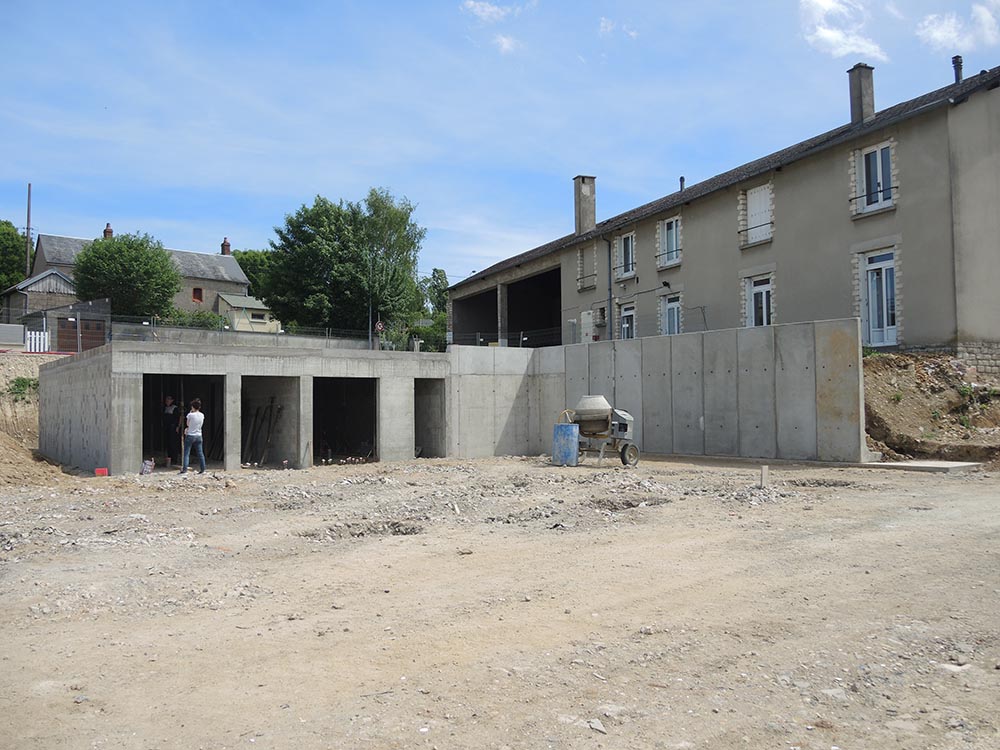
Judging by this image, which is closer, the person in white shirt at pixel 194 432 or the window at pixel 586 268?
the person in white shirt at pixel 194 432

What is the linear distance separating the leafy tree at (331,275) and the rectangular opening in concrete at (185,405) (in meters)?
14.7

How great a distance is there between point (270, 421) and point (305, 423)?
1.90 metres

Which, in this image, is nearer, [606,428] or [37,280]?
[606,428]

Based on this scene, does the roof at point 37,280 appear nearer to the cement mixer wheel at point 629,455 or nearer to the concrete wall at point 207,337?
the concrete wall at point 207,337

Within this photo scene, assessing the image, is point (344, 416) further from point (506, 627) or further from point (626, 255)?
point (506, 627)

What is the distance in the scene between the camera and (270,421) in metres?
22.2

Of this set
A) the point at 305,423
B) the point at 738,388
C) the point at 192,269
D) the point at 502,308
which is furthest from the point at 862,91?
the point at 192,269

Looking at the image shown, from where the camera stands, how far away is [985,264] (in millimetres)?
19453

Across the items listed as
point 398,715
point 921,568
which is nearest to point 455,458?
point 921,568

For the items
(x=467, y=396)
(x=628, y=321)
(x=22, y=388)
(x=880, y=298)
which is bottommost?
(x=467, y=396)

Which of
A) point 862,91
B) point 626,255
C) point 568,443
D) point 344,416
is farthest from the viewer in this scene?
point 626,255

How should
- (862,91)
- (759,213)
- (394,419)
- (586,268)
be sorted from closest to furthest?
(394,419), (862,91), (759,213), (586,268)

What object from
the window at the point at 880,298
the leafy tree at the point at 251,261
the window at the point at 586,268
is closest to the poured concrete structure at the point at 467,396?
the window at the point at 880,298

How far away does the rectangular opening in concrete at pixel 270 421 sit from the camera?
2112 centimetres
